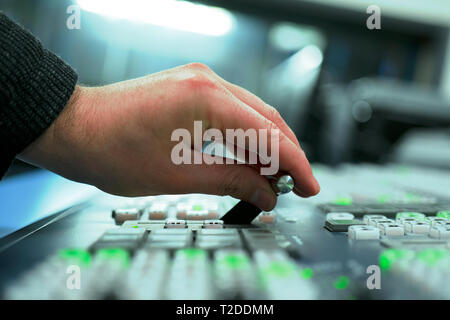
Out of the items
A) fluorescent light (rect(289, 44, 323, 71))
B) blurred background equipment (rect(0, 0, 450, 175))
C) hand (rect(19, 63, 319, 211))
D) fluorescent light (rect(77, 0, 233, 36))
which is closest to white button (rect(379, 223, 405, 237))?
hand (rect(19, 63, 319, 211))

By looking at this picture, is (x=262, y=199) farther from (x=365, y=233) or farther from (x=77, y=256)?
(x=77, y=256)

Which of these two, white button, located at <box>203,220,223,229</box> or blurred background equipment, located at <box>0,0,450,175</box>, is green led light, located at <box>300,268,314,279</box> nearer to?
white button, located at <box>203,220,223,229</box>

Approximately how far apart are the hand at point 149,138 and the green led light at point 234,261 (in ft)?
0.49

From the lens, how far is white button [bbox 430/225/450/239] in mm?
372

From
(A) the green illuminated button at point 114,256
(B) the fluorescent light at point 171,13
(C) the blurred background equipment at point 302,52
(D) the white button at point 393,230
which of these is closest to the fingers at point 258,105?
(D) the white button at point 393,230

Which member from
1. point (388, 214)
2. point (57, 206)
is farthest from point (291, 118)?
point (57, 206)

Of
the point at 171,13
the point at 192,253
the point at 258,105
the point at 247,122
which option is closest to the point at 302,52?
the point at 171,13

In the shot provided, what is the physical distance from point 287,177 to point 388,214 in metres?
0.19

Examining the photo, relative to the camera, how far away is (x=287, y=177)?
42 centimetres

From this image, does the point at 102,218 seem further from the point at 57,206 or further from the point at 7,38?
the point at 7,38

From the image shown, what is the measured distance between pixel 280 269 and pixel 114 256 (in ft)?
0.49
